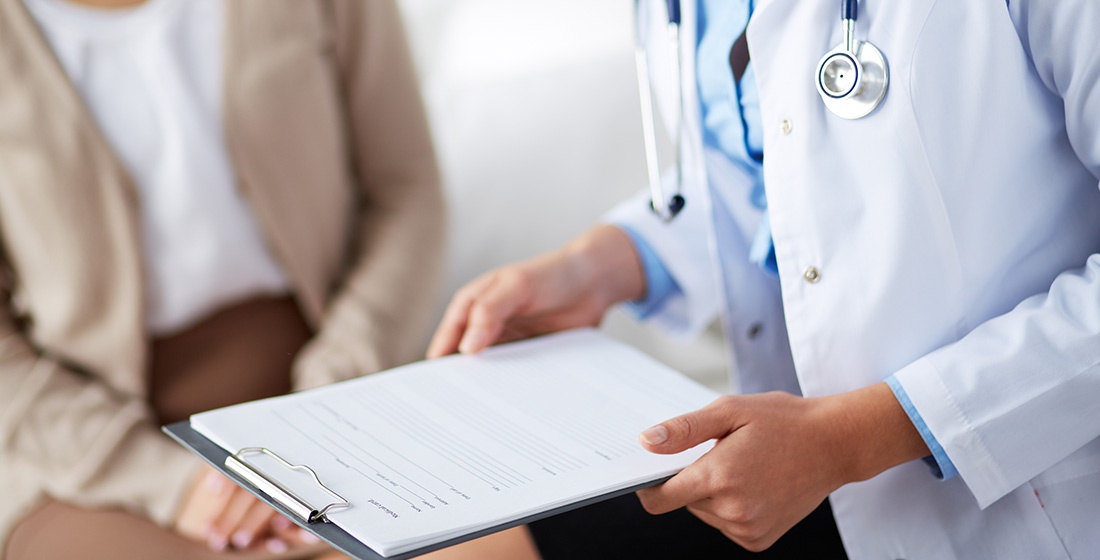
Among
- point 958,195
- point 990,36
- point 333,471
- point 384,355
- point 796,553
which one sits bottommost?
point 796,553

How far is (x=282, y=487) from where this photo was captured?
0.61 metres

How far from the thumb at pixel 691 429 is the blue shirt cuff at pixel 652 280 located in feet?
1.23

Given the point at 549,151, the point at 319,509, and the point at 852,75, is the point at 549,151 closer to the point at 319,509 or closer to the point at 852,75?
the point at 852,75

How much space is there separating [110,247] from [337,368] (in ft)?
0.91

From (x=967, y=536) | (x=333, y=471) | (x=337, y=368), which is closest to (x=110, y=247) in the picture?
(x=337, y=368)

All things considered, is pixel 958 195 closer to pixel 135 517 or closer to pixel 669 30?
pixel 669 30

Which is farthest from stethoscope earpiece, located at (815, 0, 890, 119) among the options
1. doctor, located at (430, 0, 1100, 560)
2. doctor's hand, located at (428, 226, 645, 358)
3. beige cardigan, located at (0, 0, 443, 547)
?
beige cardigan, located at (0, 0, 443, 547)

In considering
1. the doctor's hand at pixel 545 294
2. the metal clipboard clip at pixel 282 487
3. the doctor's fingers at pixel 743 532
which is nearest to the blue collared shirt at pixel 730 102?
the doctor's hand at pixel 545 294

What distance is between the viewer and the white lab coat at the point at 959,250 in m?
0.67

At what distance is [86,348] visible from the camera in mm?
1039

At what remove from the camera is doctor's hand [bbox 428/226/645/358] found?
2.93 ft

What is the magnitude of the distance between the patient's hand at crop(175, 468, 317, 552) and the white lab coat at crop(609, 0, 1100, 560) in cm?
54

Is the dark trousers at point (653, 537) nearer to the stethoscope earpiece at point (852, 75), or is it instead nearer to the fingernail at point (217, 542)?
the fingernail at point (217, 542)

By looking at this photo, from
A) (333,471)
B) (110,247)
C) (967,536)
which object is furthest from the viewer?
(110,247)
